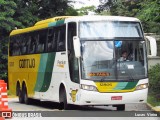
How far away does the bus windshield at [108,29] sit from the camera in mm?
17844

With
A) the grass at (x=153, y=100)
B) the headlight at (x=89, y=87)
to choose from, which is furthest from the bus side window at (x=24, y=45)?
the headlight at (x=89, y=87)

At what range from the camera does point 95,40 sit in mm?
17703

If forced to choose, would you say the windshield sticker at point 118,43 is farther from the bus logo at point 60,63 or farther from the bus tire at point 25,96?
the bus tire at point 25,96

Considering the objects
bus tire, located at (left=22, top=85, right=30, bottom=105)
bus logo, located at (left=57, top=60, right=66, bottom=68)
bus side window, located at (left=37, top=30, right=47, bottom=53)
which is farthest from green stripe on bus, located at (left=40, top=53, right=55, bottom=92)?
bus tire, located at (left=22, top=85, right=30, bottom=105)

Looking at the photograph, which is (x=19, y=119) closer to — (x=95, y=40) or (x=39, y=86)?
(x=95, y=40)

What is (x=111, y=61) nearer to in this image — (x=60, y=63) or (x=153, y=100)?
(x=60, y=63)

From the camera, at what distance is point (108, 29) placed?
712 inches

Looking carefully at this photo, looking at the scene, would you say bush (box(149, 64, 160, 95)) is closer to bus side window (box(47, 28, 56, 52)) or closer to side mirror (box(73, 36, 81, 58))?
bus side window (box(47, 28, 56, 52))

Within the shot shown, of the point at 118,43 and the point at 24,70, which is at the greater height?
the point at 118,43

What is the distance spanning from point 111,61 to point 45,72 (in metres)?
4.65

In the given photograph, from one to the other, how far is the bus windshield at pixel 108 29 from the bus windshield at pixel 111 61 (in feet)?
0.94

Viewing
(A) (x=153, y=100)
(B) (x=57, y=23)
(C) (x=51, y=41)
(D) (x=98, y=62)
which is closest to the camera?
(D) (x=98, y=62)

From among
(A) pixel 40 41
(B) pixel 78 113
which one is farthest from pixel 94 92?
(A) pixel 40 41

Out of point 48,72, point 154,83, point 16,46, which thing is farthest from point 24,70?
point 154,83
